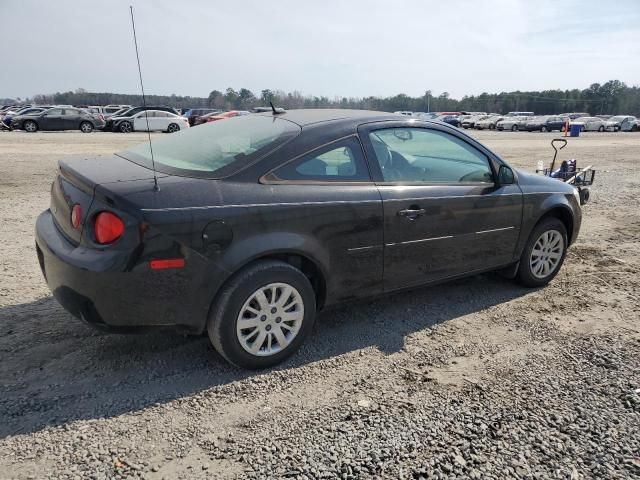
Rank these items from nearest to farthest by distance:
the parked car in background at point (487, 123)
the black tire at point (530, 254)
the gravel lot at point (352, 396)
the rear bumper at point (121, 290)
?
1. the gravel lot at point (352, 396)
2. the rear bumper at point (121, 290)
3. the black tire at point (530, 254)
4. the parked car in background at point (487, 123)

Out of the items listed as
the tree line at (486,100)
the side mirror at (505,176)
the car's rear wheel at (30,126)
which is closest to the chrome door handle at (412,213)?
the side mirror at (505,176)

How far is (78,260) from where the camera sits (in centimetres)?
287

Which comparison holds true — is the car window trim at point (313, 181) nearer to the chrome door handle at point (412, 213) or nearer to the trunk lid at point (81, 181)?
the chrome door handle at point (412, 213)

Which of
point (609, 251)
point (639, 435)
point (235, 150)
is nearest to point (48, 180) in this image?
point (235, 150)

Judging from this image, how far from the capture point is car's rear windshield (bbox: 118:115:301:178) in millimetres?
3248

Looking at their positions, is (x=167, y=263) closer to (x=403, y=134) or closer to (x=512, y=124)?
(x=403, y=134)

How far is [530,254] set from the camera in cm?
474

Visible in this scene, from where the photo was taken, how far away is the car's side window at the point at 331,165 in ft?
11.0

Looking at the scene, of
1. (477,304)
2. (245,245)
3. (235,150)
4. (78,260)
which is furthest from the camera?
(477,304)

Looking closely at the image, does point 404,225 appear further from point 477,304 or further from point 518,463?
point 518,463

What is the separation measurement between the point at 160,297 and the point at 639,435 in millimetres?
2742

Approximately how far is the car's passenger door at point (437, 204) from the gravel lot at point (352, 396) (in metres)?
0.49

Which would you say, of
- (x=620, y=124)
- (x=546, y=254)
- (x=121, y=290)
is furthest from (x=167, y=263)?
(x=620, y=124)

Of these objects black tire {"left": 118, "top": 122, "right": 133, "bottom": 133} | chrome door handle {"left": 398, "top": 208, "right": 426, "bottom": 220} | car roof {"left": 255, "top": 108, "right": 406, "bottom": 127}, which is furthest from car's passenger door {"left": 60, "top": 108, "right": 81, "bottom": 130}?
chrome door handle {"left": 398, "top": 208, "right": 426, "bottom": 220}
